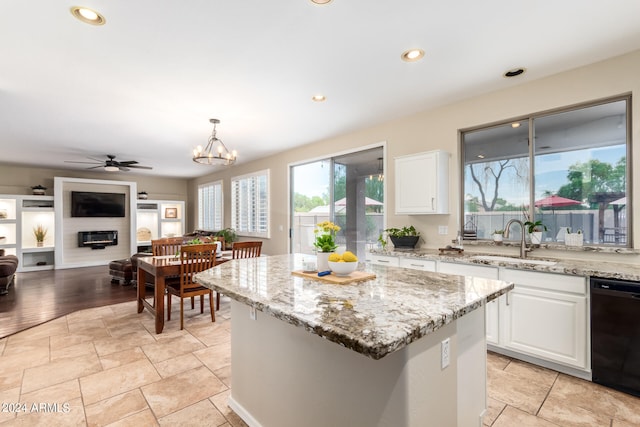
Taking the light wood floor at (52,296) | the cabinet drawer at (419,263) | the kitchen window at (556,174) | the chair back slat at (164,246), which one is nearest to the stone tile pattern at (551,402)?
the cabinet drawer at (419,263)

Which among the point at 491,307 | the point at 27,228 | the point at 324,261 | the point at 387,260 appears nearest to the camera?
the point at 324,261

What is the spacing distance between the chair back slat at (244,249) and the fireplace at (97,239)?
630 cm

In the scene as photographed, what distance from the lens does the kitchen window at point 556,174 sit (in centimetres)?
280

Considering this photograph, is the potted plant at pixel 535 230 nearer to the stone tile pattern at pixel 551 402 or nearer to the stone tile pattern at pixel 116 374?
the stone tile pattern at pixel 551 402

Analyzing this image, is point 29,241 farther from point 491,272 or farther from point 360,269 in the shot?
point 491,272

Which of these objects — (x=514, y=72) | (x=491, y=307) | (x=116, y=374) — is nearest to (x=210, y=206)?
(x=116, y=374)

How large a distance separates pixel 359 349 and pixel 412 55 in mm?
2552

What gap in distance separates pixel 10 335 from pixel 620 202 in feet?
20.7

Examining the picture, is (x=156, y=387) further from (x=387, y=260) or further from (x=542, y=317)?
(x=542, y=317)

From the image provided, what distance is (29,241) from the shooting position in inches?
308

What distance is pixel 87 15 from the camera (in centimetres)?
209

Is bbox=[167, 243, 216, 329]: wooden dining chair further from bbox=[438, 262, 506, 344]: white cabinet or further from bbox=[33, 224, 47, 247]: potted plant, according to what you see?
bbox=[33, 224, 47, 247]: potted plant

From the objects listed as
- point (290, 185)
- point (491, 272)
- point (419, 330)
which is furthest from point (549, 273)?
point (290, 185)

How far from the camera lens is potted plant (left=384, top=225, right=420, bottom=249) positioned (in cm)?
386
